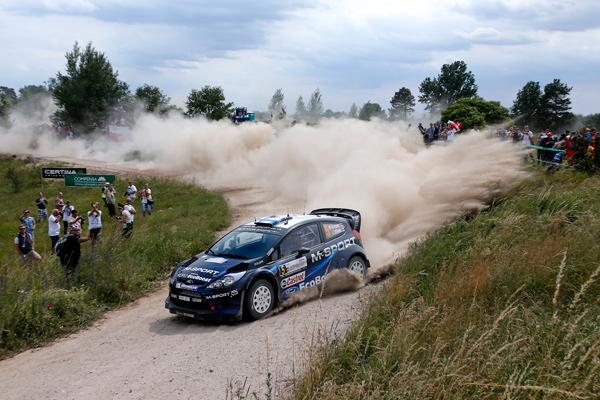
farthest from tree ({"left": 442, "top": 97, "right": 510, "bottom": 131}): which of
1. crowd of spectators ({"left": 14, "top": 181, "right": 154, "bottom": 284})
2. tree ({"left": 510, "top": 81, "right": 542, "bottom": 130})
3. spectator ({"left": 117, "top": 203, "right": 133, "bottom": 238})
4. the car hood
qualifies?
the car hood

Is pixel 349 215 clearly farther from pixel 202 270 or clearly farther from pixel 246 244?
pixel 202 270

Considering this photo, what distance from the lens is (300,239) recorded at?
9195 mm

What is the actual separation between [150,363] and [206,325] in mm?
1688

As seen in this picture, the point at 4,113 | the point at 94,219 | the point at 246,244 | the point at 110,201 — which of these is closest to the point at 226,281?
the point at 246,244

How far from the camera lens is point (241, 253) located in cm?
871

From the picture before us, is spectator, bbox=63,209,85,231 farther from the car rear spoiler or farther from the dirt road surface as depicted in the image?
the car rear spoiler

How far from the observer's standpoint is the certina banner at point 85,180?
2267 cm

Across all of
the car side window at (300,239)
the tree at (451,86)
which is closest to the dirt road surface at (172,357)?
the car side window at (300,239)

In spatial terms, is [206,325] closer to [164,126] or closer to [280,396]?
[280,396]

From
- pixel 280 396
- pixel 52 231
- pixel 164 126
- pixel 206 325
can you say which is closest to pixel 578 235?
pixel 280 396

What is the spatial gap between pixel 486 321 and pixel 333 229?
4.89 meters

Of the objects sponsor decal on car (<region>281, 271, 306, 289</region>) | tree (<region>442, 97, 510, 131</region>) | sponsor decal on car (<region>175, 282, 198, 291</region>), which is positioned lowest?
sponsor decal on car (<region>281, 271, 306, 289</region>)

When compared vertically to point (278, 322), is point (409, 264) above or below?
above

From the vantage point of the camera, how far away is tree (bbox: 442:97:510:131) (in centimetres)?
3186
